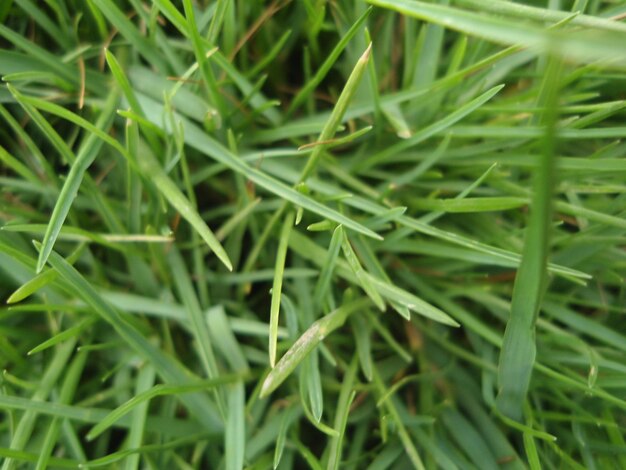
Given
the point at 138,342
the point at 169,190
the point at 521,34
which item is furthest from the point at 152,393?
the point at 521,34

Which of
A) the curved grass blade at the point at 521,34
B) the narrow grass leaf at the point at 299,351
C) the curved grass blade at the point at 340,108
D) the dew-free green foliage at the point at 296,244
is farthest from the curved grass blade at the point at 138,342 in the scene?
the curved grass blade at the point at 521,34

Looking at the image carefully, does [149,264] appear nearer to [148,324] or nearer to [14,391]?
[148,324]

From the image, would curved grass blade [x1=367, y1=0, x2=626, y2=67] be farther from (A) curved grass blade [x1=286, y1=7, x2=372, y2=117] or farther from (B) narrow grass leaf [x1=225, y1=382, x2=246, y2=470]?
(B) narrow grass leaf [x1=225, y1=382, x2=246, y2=470]

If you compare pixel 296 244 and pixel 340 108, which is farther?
pixel 296 244

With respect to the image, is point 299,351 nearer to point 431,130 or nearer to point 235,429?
point 235,429

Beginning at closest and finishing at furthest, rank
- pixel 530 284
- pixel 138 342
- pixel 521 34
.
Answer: pixel 521 34 → pixel 530 284 → pixel 138 342

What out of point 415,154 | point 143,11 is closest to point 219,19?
point 143,11

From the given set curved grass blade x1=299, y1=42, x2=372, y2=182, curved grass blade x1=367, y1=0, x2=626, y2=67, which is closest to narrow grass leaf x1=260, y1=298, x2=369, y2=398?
curved grass blade x1=299, y1=42, x2=372, y2=182

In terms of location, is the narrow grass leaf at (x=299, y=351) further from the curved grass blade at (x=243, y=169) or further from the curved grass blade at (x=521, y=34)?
the curved grass blade at (x=521, y=34)
